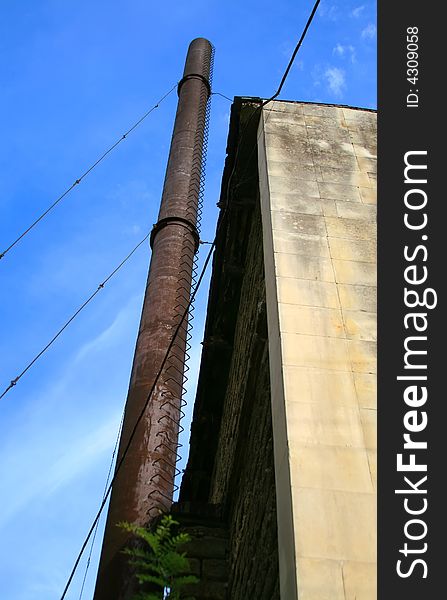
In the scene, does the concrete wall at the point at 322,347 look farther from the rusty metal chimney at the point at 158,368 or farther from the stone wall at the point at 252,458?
the rusty metal chimney at the point at 158,368

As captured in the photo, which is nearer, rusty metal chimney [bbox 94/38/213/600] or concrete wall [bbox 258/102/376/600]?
concrete wall [bbox 258/102/376/600]

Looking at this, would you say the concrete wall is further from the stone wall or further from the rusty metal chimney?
the rusty metal chimney

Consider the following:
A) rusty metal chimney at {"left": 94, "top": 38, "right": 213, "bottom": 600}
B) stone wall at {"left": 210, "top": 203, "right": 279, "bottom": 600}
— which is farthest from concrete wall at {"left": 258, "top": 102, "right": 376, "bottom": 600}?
rusty metal chimney at {"left": 94, "top": 38, "right": 213, "bottom": 600}

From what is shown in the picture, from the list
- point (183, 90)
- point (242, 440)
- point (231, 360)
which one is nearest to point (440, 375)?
point (242, 440)

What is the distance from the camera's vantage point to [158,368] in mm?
6164

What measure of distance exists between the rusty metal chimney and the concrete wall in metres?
1.27

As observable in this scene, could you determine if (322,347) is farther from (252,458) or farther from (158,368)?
(158,368)

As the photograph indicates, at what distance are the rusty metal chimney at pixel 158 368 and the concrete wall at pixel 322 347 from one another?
127 centimetres

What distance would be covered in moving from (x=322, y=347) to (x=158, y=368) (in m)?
2.13

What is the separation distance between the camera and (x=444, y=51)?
15.6ft

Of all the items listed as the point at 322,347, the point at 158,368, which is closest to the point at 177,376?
the point at 158,368

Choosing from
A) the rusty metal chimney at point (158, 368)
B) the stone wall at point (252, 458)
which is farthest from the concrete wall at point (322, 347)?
the rusty metal chimney at point (158, 368)

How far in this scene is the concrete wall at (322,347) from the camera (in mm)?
3391

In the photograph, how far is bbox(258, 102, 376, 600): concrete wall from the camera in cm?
339
